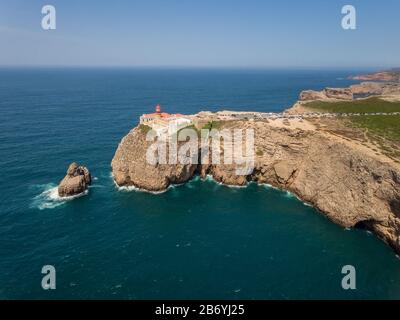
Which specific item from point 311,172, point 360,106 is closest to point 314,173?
point 311,172

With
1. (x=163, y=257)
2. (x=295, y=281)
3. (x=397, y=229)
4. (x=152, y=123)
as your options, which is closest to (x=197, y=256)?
(x=163, y=257)

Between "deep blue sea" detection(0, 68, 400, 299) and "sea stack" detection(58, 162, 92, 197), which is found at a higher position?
"sea stack" detection(58, 162, 92, 197)

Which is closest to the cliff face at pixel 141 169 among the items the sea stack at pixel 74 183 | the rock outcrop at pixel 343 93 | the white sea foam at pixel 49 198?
the sea stack at pixel 74 183

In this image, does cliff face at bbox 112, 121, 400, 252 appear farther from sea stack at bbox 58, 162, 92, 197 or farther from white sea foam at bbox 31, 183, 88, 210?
white sea foam at bbox 31, 183, 88, 210

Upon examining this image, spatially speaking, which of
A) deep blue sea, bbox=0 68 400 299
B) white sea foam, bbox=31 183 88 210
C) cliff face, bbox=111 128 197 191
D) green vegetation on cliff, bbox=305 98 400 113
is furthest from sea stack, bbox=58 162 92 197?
green vegetation on cliff, bbox=305 98 400 113

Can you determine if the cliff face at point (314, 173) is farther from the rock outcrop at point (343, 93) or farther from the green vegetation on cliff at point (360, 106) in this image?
the rock outcrop at point (343, 93)
